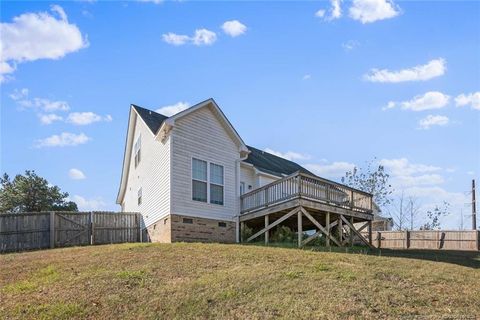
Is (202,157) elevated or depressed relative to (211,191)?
elevated

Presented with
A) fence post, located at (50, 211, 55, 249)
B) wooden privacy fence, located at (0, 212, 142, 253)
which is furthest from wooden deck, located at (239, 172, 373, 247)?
fence post, located at (50, 211, 55, 249)

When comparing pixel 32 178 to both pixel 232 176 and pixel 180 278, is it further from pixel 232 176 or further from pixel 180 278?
pixel 180 278

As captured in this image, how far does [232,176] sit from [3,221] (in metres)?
9.52

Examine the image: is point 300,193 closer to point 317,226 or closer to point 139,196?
point 317,226

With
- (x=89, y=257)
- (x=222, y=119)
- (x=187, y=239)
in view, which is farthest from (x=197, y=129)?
(x=89, y=257)

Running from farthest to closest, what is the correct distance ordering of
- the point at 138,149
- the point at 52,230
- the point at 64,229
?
1. the point at 138,149
2. the point at 64,229
3. the point at 52,230

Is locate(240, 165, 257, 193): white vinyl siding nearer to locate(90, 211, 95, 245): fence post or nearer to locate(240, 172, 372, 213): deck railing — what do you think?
locate(240, 172, 372, 213): deck railing

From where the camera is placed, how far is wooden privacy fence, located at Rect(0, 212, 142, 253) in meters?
20.1

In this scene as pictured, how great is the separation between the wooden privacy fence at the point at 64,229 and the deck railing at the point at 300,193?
560 centimetres

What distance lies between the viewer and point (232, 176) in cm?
2072

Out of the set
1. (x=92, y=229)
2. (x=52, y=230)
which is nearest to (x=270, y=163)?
(x=92, y=229)

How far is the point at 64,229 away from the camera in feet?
68.5

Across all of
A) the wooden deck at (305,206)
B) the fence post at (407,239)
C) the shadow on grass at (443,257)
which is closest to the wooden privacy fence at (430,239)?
the fence post at (407,239)

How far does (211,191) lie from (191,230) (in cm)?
190
